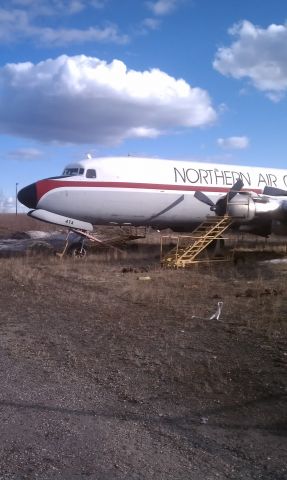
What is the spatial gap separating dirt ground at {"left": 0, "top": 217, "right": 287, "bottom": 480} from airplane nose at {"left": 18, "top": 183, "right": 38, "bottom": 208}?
24.0 ft

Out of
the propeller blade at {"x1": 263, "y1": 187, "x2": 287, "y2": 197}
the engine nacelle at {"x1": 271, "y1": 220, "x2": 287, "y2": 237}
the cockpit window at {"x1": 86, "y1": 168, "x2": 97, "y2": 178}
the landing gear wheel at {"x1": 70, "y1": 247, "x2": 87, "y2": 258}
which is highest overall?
the cockpit window at {"x1": 86, "y1": 168, "x2": 97, "y2": 178}

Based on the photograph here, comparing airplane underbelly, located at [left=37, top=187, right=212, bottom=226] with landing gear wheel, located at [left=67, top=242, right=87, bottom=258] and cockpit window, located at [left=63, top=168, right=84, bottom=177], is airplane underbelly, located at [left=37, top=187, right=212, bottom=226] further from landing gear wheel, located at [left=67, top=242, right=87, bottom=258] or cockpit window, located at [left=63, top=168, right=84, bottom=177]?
landing gear wheel, located at [left=67, top=242, right=87, bottom=258]

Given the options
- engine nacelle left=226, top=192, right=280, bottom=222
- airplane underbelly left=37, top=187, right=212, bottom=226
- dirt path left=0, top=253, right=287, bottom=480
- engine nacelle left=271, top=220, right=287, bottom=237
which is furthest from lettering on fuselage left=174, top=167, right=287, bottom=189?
dirt path left=0, top=253, right=287, bottom=480

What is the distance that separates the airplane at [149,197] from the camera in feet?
60.2

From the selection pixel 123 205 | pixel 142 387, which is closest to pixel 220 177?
pixel 123 205

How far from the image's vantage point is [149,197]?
1928 centimetres

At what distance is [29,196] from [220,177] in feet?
25.5

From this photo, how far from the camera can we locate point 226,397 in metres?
5.13

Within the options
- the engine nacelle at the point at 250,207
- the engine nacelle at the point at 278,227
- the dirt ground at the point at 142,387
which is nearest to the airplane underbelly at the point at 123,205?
the engine nacelle at the point at 250,207

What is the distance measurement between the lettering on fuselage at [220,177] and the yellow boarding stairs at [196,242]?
63.6 inches

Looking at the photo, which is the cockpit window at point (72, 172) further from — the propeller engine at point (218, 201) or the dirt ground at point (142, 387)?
the dirt ground at point (142, 387)

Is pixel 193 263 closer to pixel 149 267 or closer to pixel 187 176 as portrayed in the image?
pixel 149 267

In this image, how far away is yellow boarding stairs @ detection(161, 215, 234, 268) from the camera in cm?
1725

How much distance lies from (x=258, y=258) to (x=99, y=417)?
16.3m
